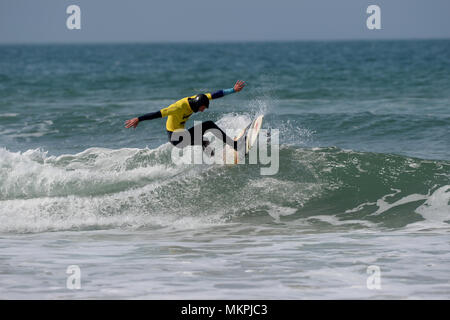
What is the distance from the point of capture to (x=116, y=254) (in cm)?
757

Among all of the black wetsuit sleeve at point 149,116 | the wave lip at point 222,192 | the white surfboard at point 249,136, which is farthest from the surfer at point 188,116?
the wave lip at point 222,192

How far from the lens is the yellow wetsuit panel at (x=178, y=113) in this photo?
10.4 meters

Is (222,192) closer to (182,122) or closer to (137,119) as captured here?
(182,122)

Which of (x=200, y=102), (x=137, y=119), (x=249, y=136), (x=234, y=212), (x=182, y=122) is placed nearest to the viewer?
(x=137, y=119)

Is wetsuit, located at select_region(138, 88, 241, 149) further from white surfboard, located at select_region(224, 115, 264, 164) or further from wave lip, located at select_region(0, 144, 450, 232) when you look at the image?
wave lip, located at select_region(0, 144, 450, 232)

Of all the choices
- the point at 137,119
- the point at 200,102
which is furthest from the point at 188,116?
the point at 137,119

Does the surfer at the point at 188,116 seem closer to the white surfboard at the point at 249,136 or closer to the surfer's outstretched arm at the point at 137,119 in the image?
the surfer's outstretched arm at the point at 137,119

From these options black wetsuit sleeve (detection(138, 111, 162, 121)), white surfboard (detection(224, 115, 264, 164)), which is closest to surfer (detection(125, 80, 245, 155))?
black wetsuit sleeve (detection(138, 111, 162, 121))

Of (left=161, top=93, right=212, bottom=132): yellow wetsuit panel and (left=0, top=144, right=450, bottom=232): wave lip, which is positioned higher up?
(left=161, top=93, right=212, bottom=132): yellow wetsuit panel

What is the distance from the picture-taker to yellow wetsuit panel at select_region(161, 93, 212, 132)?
1035 centimetres

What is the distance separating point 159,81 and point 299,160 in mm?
23919

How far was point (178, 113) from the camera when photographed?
10445 millimetres

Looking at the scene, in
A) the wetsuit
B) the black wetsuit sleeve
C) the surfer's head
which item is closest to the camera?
the black wetsuit sleeve

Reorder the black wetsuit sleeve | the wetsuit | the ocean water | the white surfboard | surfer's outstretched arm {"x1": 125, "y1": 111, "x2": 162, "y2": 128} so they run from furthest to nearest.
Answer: the white surfboard < the wetsuit < the black wetsuit sleeve < surfer's outstretched arm {"x1": 125, "y1": 111, "x2": 162, "y2": 128} < the ocean water
